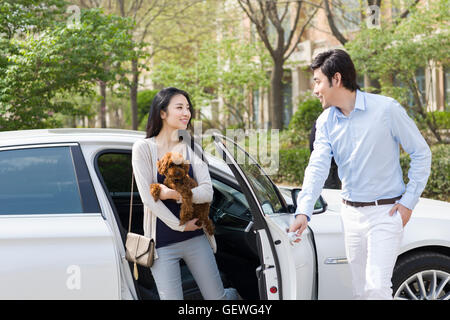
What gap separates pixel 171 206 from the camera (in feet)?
9.70

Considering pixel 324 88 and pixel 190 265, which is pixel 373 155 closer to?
pixel 324 88

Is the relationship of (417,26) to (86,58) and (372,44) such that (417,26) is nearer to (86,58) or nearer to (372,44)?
(372,44)

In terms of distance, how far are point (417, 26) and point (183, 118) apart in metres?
9.13

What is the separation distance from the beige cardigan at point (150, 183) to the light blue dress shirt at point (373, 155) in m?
0.57

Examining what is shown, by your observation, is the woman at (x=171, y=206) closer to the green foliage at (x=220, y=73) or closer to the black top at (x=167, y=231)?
the black top at (x=167, y=231)

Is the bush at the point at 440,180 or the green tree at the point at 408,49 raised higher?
the green tree at the point at 408,49

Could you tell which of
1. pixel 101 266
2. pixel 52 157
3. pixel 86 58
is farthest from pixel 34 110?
pixel 101 266

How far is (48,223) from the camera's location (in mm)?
2992

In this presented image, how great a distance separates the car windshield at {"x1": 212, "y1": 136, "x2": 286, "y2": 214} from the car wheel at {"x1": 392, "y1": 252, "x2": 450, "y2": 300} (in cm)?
89

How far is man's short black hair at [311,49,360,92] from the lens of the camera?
113 inches

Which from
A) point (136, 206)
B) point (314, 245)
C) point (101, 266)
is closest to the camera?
point (101, 266)

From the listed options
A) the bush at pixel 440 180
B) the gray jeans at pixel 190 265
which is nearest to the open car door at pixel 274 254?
the gray jeans at pixel 190 265

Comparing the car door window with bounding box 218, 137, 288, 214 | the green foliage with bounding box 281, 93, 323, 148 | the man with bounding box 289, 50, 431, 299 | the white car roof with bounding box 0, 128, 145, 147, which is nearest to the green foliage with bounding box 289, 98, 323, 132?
the green foliage with bounding box 281, 93, 323, 148

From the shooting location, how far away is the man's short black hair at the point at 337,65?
287 cm
